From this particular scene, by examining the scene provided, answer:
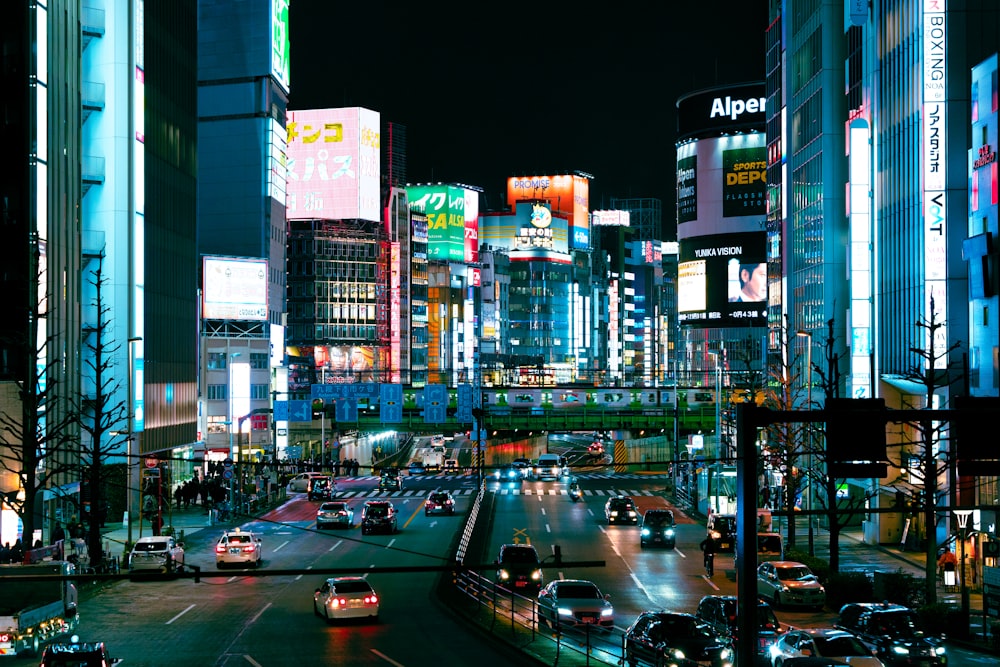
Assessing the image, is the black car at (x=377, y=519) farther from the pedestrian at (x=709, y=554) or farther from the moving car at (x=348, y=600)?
the moving car at (x=348, y=600)

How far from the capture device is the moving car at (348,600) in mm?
34875

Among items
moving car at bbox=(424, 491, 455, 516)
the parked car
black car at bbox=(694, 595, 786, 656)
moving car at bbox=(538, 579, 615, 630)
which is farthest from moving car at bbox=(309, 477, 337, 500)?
black car at bbox=(694, 595, 786, 656)

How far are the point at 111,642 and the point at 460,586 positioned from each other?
11360 millimetres

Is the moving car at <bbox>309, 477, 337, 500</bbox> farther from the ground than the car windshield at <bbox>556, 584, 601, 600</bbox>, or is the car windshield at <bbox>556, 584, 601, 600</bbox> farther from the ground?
the car windshield at <bbox>556, 584, 601, 600</bbox>

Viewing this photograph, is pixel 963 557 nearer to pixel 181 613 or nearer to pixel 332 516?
pixel 181 613

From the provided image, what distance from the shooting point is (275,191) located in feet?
445

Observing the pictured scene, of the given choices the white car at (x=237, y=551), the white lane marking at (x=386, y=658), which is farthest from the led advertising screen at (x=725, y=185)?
the white lane marking at (x=386, y=658)

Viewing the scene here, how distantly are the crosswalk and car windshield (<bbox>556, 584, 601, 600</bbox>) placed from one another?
52756 mm

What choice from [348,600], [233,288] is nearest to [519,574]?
[348,600]

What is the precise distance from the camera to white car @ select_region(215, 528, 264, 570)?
47.5m

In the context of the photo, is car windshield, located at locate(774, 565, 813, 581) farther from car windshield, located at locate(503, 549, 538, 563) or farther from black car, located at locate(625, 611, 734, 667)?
black car, located at locate(625, 611, 734, 667)

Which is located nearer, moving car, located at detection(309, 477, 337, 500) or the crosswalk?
moving car, located at detection(309, 477, 337, 500)

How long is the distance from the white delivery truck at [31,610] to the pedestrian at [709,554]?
20.9m

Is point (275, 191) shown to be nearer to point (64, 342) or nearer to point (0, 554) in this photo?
point (64, 342)
